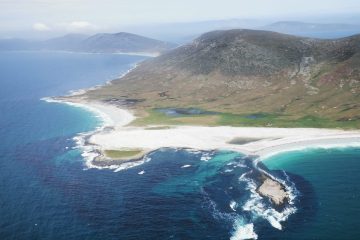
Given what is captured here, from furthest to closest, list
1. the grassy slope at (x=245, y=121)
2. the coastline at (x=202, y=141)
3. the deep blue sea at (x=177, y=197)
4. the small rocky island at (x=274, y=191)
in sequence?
the grassy slope at (x=245, y=121) → the coastline at (x=202, y=141) → the small rocky island at (x=274, y=191) → the deep blue sea at (x=177, y=197)

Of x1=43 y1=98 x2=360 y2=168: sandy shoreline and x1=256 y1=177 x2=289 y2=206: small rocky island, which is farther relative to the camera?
x1=43 y1=98 x2=360 y2=168: sandy shoreline

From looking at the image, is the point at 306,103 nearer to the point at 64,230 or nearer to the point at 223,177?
the point at 223,177

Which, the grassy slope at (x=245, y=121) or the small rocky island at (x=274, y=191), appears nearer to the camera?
the small rocky island at (x=274, y=191)

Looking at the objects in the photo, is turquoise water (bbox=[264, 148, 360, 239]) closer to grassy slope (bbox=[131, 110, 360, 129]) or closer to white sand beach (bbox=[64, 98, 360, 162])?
white sand beach (bbox=[64, 98, 360, 162])

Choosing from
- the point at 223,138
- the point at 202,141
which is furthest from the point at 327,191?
the point at 202,141

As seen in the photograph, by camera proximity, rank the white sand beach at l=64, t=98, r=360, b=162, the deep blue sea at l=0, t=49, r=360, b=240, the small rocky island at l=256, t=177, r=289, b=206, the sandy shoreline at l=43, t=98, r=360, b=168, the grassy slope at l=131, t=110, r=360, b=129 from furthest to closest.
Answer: the grassy slope at l=131, t=110, r=360, b=129, the white sand beach at l=64, t=98, r=360, b=162, the sandy shoreline at l=43, t=98, r=360, b=168, the small rocky island at l=256, t=177, r=289, b=206, the deep blue sea at l=0, t=49, r=360, b=240

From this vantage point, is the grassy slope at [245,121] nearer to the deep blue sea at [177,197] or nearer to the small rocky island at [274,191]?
the deep blue sea at [177,197]

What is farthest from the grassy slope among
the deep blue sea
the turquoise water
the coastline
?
the deep blue sea

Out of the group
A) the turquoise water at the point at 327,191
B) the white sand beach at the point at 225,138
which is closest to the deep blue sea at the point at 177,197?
the turquoise water at the point at 327,191
